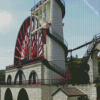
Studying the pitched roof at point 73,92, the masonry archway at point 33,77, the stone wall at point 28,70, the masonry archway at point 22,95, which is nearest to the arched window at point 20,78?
the stone wall at point 28,70

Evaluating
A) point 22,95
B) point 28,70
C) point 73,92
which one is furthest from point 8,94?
point 73,92

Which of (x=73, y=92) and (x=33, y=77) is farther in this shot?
(x=33, y=77)

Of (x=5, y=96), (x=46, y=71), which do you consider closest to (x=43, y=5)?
(x=46, y=71)

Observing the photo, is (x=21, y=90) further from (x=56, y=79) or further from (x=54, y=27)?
(x=54, y=27)

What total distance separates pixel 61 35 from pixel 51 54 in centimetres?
419

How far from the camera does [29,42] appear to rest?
37750 mm

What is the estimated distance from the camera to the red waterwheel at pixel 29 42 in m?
34.2

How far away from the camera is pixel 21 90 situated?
2864 centimetres

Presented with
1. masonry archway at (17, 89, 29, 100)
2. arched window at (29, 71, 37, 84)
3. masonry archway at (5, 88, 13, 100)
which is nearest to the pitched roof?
arched window at (29, 71, 37, 84)

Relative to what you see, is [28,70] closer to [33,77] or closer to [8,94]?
[33,77]

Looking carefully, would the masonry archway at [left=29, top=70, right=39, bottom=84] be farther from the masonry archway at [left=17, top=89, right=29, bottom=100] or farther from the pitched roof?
the pitched roof

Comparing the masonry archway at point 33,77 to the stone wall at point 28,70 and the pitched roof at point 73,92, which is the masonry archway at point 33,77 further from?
the pitched roof at point 73,92

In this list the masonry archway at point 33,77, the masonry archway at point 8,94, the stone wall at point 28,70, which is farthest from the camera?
the masonry archway at point 8,94

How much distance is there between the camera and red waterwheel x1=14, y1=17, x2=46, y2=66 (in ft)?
112
